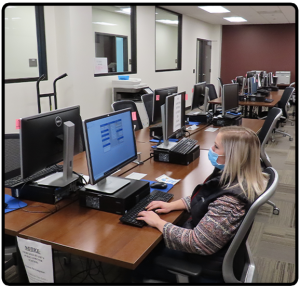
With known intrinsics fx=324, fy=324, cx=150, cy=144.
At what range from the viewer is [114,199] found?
1.43 meters

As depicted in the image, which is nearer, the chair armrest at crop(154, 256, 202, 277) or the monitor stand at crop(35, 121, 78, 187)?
the chair armrest at crop(154, 256, 202, 277)

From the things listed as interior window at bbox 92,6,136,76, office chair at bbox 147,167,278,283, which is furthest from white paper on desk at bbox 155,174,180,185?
interior window at bbox 92,6,136,76

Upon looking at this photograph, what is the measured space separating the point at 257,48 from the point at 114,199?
10.1m

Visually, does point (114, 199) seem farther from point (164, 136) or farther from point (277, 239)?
point (277, 239)

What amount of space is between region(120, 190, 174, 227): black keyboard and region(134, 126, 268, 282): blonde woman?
0.03m

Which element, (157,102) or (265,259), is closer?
(265,259)

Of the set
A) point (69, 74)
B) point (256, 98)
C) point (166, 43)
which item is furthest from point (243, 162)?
point (166, 43)

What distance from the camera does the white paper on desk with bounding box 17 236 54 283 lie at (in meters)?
1.23

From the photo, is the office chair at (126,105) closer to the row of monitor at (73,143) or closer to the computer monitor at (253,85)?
the row of monitor at (73,143)

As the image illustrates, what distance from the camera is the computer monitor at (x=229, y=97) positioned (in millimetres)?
3562

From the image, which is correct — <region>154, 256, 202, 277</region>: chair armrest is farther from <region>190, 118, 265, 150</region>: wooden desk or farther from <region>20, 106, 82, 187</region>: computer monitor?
<region>190, 118, 265, 150</region>: wooden desk

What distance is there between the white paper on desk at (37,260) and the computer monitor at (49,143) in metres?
0.32

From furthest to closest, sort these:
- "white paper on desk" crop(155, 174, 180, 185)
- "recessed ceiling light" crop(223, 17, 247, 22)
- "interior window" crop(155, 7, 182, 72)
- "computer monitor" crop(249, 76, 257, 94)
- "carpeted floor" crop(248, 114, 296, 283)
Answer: "recessed ceiling light" crop(223, 17, 247, 22)
"interior window" crop(155, 7, 182, 72)
"computer monitor" crop(249, 76, 257, 94)
"carpeted floor" crop(248, 114, 296, 283)
"white paper on desk" crop(155, 174, 180, 185)

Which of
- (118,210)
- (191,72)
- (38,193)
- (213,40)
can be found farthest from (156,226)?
(213,40)
